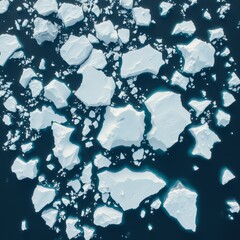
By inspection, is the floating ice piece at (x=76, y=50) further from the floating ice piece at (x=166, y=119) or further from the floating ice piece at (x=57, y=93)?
the floating ice piece at (x=166, y=119)

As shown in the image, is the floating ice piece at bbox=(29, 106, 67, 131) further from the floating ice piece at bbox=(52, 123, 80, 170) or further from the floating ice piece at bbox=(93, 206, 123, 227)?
the floating ice piece at bbox=(93, 206, 123, 227)

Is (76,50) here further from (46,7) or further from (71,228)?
(71,228)

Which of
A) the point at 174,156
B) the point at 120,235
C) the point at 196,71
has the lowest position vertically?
the point at 120,235

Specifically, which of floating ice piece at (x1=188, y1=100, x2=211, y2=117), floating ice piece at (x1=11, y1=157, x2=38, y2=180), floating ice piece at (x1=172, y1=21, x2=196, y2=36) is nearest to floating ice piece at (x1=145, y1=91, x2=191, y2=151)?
floating ice piece at (x1=188, y1=100, x2=211, y2=117)

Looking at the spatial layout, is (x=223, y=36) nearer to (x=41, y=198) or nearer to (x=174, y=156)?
(x=174, y=156)

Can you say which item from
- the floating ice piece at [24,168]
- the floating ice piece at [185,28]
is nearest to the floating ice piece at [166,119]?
the floating ice piece at [185,28]

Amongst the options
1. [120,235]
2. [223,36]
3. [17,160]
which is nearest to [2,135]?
[17,160]

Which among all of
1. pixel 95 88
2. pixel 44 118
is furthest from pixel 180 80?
pixel 44 118
